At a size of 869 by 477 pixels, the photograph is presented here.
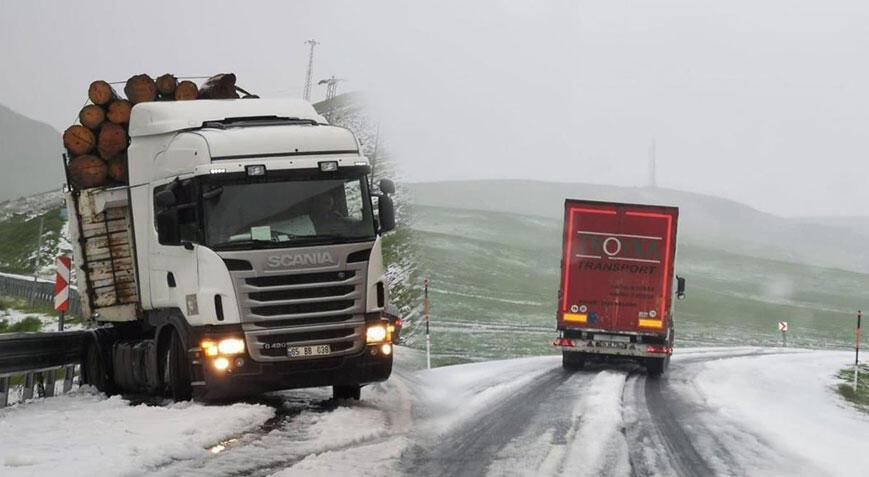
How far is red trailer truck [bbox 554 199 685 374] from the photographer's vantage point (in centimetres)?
2588

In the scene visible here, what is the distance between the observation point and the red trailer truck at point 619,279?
25875 mm

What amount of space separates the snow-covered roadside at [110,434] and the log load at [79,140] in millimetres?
3798

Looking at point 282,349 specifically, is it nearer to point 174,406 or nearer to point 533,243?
point 174,406

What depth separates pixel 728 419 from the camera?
16.1 meters

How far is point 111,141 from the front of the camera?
16891 millimetres

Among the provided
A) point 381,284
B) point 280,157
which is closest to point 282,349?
point 381,284

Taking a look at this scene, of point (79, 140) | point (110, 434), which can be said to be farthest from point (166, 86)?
point (110, 434)

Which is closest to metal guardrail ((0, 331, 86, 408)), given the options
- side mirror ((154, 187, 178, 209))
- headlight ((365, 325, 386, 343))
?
side mirror ((154, 187, 178, 209))

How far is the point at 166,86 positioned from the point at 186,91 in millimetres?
305

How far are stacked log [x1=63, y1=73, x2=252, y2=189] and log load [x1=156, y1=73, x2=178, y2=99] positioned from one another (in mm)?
Result: 162

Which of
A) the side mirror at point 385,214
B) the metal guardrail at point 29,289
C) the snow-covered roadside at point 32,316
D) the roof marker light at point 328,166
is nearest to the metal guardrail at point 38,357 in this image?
the roof marker light at point 328,166

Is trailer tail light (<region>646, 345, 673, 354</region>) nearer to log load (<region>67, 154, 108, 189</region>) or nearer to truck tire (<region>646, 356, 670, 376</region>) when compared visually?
truck tire (<region>646, 356, 670, 376</region>)

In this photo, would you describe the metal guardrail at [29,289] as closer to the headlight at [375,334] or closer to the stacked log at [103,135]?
the stacked log at [103,135]

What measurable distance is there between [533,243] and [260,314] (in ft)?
295
